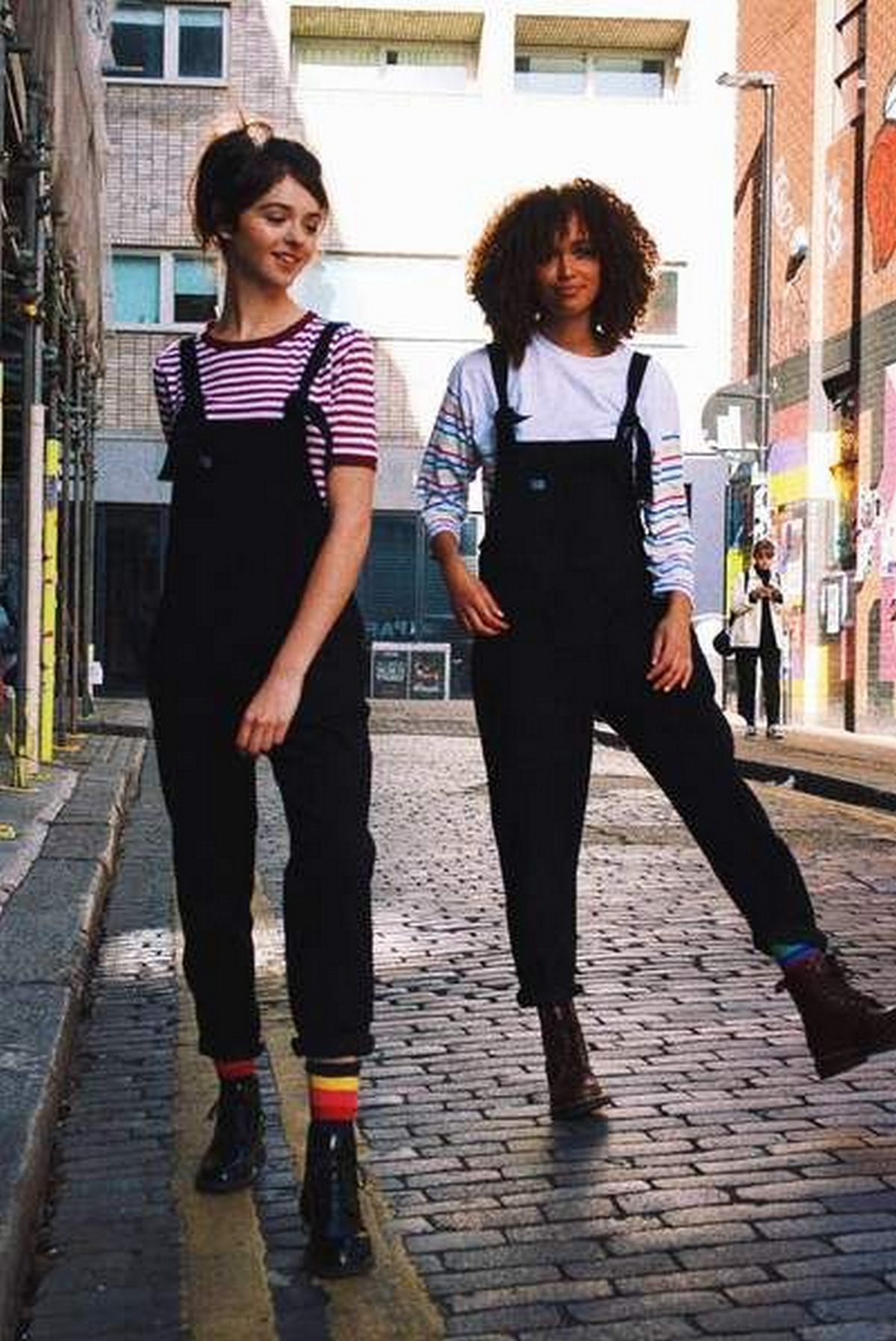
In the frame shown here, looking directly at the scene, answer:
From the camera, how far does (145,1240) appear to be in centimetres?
356

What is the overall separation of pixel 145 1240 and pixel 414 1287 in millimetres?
555

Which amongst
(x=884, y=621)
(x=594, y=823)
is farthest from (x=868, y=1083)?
(x=884, y=621)

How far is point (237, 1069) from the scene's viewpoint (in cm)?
371

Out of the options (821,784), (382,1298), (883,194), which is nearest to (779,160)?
(883,194)

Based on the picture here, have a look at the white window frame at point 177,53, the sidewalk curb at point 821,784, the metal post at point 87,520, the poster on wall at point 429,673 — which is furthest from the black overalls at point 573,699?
the white window frame at point 177,53

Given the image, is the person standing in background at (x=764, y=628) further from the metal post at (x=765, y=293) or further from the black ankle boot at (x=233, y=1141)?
the black ankle boot at (x=233, y=1141)

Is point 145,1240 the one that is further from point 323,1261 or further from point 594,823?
point 594,823

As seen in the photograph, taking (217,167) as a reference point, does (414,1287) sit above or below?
below

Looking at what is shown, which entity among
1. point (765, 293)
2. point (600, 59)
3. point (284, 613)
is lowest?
point (284, 613)

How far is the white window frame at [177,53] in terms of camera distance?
95.7ft

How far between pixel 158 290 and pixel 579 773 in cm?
2582

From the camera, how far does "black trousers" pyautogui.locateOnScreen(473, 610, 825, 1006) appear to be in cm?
419

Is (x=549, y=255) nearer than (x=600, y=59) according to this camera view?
Yes

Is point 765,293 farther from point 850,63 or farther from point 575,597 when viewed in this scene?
point 575,597
